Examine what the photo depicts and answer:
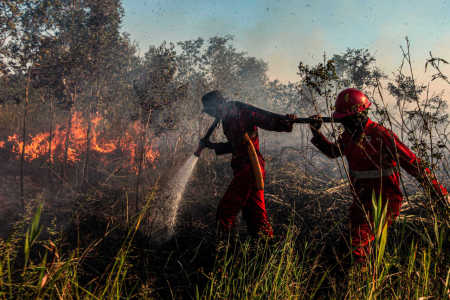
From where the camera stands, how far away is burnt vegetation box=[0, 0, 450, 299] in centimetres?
138

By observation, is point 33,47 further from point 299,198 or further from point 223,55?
point 223,55

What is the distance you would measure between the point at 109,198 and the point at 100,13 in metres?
10.3

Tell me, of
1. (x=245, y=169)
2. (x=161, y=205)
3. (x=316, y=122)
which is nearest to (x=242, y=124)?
(x=245, y=169)

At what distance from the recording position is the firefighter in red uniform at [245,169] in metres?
2.83

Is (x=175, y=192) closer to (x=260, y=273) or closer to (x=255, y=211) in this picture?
(x=255, y=211)

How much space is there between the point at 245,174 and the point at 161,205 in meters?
2.38

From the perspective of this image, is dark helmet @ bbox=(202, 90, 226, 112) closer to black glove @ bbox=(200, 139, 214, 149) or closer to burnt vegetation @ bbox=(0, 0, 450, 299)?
black glove @ bbox=(200, 139, 214, 149)

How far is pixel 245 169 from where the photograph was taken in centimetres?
296

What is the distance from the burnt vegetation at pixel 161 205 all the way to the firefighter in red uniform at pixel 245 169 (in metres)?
0.35

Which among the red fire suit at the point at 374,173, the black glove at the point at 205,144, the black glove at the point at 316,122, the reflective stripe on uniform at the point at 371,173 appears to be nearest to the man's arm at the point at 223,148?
the black glove at the point at 205,144

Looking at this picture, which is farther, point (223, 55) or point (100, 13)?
point (223, 55)

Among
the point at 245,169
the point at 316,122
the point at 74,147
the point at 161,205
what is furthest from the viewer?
the point at 74,147

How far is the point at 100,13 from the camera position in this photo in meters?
11.7

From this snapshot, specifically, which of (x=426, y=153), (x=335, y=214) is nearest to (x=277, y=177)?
(x=335, y=214)
